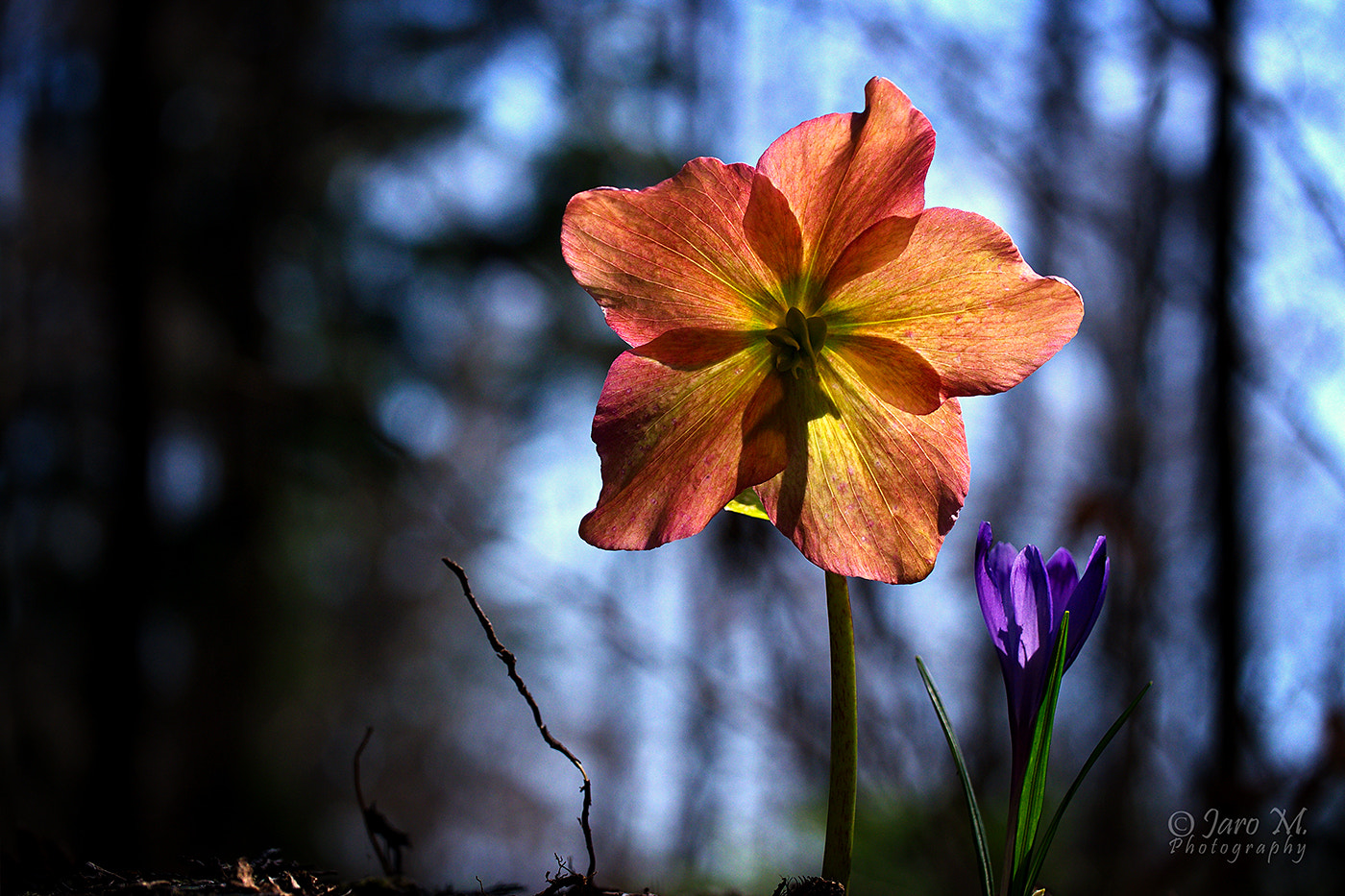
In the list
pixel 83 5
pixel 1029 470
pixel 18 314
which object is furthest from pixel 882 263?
pixel 83 5

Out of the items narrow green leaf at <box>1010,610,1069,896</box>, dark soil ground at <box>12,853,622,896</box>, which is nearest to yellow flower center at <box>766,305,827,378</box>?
narrow green leaf at <box>1010,610,1069,896</box>

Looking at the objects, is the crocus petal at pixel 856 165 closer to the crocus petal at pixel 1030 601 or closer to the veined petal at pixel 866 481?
the veined petal at pixel 866 481

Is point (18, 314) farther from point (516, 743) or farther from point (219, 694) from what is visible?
point (516, 743)

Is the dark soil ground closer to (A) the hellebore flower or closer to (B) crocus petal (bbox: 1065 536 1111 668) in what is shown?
(A) the hellebore flower

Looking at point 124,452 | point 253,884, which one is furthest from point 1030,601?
point 124,452

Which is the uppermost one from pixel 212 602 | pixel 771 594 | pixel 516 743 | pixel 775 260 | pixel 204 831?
pixel 775 260

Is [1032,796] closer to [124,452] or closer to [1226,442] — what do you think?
[1226,442]
